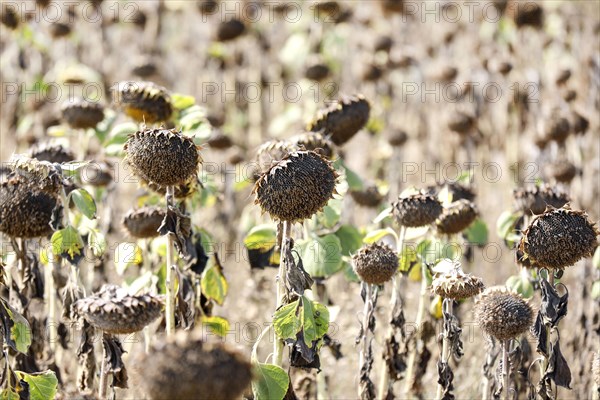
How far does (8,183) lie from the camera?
310 centimetres

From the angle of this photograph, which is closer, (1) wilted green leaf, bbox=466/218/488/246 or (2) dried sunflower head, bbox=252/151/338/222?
(2) dried sunflower head, bbox=252/151/338/222

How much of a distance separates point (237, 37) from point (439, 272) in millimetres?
4817

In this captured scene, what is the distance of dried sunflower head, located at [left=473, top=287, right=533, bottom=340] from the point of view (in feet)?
9.32

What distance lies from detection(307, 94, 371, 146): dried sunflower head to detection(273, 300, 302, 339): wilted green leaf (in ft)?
4.05

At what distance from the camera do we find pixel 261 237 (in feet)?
11.2

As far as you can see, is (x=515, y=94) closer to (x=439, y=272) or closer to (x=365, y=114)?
(x=365, y=114)

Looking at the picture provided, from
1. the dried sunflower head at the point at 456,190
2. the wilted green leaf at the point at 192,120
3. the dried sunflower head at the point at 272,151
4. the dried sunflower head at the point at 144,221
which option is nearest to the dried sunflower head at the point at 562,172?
the dried sunflower head at the point at 456,190

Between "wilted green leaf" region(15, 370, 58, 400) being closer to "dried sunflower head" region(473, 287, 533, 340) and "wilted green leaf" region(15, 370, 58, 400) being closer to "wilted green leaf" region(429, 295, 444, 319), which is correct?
"dried sunflower head" region(473, 287, 533, 340)

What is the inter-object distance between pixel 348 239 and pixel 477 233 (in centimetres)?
70

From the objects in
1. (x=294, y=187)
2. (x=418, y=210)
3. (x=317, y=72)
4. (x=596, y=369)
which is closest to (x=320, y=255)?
(x=418, y=210)

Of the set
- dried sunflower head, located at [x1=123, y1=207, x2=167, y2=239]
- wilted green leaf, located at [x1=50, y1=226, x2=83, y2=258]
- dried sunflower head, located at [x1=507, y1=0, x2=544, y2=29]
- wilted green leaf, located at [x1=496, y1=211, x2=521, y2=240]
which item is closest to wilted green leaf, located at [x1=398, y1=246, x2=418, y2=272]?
wilted green leaf, located at [x1=496, y1=211, x2=521, y2=240]

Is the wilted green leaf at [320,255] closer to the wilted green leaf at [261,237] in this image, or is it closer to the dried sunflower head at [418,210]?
the wilted green leaf at [261,237]

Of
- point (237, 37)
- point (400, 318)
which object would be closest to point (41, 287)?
point (400, 318)

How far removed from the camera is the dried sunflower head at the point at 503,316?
2842 mm
